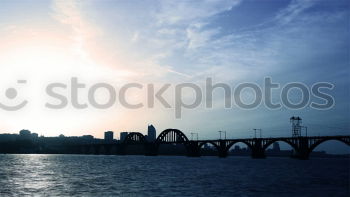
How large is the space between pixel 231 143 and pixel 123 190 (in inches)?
5670

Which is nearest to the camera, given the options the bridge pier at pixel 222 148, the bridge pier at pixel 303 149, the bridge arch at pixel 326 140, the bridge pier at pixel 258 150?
the bridge arch at pixel 326 140

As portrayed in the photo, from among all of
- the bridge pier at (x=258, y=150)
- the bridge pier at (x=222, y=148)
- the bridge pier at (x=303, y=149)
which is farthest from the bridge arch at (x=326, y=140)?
the bridge pier at (x=222, y=148)

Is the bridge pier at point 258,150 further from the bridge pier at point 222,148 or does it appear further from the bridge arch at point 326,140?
the bridge arch at point 326,140

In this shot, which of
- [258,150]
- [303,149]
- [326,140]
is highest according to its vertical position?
[326,140]

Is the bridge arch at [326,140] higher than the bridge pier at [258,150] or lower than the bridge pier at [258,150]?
higher

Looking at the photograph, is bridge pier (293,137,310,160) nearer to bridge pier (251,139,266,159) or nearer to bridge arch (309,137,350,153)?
bridge arch (309,137,350,153)

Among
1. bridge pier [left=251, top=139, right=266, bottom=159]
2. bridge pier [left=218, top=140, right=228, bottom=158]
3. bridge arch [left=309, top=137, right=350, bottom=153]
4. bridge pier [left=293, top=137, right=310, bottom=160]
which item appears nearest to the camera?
bridge arch [left=309, top=137, right=350, bottom=153]

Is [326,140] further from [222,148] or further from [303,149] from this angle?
[222,148]

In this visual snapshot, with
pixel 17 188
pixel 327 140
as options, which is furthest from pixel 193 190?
pixel 327 140

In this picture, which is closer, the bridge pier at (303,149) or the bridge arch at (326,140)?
the bridge arch at (326,140)

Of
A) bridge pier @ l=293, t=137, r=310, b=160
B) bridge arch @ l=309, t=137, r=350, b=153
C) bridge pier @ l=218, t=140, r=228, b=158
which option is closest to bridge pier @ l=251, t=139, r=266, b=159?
bridge pier @ l=218, t=140, r=228, b=158

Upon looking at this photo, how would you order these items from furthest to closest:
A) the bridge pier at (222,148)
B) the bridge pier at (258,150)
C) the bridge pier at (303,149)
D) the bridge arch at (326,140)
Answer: the bridge pier at (222,148), the bridge pier at (258,150), the bridge pier at (303,149), the bridge arch at (326,140)

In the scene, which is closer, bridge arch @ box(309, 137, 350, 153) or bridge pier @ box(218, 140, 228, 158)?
bridge arch @ box(309, 137, 350, 153)

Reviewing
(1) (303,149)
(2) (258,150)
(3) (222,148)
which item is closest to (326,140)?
(1) (303,149)
